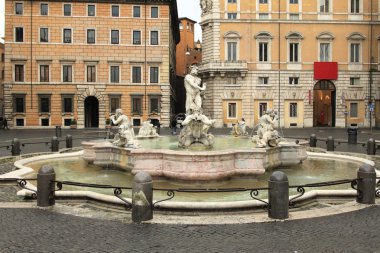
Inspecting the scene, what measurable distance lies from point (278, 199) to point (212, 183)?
12.1 feet

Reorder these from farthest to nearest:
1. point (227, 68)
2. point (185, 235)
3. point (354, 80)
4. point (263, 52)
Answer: point (354, 80) < point (263, 52) < point (227, 68) < point (185, 235)

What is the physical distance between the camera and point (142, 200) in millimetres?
7434

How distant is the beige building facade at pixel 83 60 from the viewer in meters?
42.8

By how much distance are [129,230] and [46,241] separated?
133 cm

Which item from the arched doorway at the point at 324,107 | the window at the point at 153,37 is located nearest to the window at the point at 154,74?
the window at the point at 153,37

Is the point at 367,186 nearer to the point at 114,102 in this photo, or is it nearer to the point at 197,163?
the point at 197,163

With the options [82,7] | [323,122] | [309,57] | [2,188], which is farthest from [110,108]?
[2,188]

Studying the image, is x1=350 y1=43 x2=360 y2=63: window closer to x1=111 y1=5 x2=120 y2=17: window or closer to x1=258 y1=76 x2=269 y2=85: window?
x1=258 y1=76 x2=269 y2=85: window

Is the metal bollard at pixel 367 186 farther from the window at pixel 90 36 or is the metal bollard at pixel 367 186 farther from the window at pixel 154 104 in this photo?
the window at pixel 90 36

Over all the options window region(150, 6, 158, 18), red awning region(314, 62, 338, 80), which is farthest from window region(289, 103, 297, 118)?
window region(150, 6, 158, 18)

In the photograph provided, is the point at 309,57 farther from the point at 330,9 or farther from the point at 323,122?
the point at 323,122

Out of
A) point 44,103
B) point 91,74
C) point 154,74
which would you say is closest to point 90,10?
point 91,74

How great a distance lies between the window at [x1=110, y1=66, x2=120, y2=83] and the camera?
43719 mm

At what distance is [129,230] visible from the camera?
6902 mm
